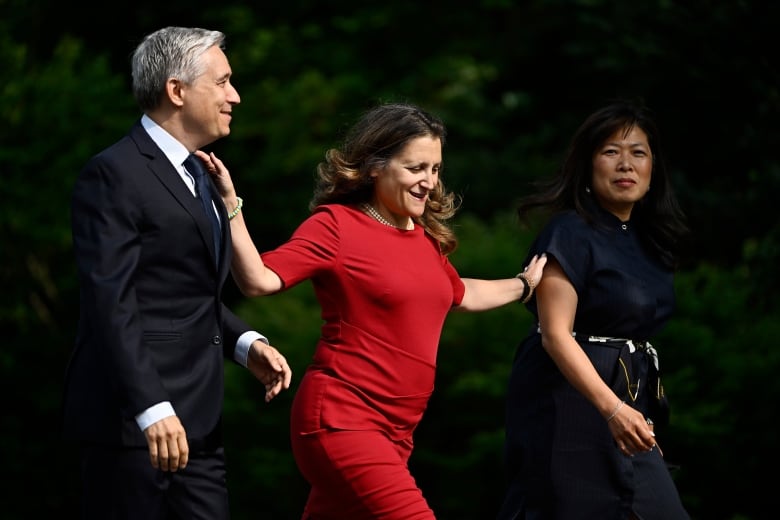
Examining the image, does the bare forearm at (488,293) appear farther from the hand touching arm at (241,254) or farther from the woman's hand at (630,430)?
the hand touching arm at (241,254)

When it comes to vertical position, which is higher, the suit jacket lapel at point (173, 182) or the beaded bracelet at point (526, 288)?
the suit jacket lapel at point (173, 182)

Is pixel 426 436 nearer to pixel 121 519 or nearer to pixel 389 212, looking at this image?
pixel 389 212

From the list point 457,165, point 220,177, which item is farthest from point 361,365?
point 457,165

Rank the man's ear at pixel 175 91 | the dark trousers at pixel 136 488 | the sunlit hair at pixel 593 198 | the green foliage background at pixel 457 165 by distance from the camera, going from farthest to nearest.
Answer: the green foliage background at pixel 457 165, the sunlit hair at pixel 593 198, the man's ear at pixel 175 91, the dark trousers at pixel 136 488

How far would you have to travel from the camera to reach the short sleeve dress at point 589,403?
5180 mm

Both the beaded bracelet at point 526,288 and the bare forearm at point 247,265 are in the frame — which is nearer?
the bare forearm at point 247,265

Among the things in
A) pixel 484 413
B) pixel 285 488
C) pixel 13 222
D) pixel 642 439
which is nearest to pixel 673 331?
pixel 484 413

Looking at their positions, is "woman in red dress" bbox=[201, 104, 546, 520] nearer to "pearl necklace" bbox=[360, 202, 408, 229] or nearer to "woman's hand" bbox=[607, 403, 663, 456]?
"pearl necklace" bbox=[360, 202, 408, 229]

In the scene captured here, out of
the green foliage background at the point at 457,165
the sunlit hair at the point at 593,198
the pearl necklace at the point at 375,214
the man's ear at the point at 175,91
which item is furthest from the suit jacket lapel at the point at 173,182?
the sunlit hair at the point at 593,198

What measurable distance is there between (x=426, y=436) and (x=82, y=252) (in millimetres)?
6349

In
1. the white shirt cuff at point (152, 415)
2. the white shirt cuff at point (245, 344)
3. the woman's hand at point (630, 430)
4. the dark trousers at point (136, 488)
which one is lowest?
the dark trousers at point (136, 488)

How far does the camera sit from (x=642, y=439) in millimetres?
4887

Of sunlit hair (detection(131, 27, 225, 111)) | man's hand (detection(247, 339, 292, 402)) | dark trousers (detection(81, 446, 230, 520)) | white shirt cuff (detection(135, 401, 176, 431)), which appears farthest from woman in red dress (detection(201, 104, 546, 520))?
white shirt cuff (detection(135, 401, 176, 431))

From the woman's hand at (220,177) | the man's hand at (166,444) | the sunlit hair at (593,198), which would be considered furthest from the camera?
the sunlit hair at (593,198)
